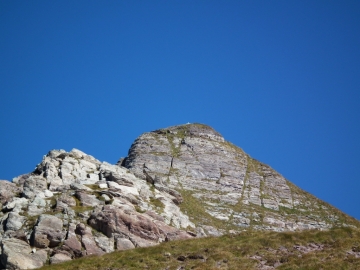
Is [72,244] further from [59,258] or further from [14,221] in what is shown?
[14,221]

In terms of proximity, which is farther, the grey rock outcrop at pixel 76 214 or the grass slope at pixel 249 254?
the grey rock outcrop at pixel 76 214

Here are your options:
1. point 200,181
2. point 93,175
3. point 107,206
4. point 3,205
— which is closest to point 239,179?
point 200,181

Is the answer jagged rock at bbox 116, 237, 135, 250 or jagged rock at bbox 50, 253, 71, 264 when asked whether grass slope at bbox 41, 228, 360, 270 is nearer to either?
jagged rock at bbox 50, 253, 71, 264

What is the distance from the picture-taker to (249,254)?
3180 centimetres

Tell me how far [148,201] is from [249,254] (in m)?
20.5

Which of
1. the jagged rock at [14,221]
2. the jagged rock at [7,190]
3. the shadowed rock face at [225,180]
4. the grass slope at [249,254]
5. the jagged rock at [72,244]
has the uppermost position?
the shadowed rock face at [225,180]

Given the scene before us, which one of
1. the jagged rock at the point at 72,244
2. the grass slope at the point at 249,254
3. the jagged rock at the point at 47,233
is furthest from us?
the jagged rock at the point at 47,233

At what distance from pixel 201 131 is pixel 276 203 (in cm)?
2273

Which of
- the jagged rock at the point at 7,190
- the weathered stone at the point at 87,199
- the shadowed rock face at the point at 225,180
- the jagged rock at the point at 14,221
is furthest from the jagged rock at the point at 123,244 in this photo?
the shadowed rock face at the point at 225,180

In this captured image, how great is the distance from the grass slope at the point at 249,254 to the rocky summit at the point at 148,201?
14.4ft

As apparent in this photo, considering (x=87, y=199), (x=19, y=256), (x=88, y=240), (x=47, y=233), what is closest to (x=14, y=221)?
(x=47, y=233)

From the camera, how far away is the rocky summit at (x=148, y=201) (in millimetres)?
37594

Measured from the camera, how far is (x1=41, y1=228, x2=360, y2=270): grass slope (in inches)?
1153

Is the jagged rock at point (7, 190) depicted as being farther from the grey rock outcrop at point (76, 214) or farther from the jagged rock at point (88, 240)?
the jagged rock at point (88, 240)
